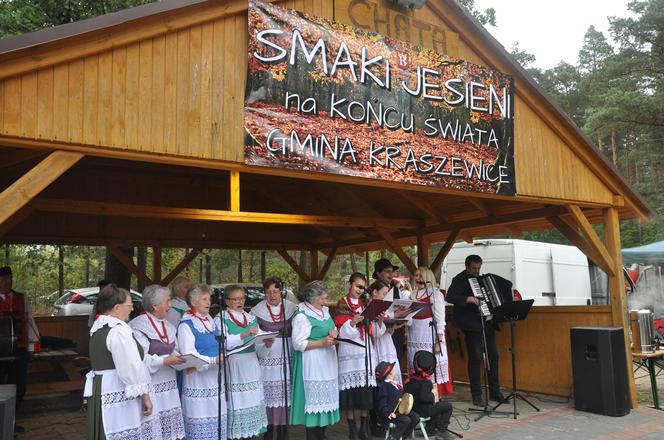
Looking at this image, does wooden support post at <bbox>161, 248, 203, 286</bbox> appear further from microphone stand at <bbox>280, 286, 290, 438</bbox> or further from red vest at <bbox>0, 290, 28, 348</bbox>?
microphone stand at <bbox>280, 286, 290, 438</bbox>

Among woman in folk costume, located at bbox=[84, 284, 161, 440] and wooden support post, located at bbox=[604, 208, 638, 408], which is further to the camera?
wooden support post, located at bbox=[604, 208, 638, 408]

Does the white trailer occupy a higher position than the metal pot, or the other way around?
the white trailer

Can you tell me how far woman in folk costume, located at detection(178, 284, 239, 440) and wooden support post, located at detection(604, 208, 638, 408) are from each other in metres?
5.69

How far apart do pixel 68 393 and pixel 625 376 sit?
8077 millimetres

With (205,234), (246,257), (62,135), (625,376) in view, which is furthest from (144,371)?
(246,257)

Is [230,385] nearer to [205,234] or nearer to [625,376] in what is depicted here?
[625,376]

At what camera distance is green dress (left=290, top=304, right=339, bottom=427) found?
5430 mm

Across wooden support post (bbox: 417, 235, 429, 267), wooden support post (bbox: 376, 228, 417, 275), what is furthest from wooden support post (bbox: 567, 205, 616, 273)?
wooden support post (bbox: 417, 235, 429, 267)

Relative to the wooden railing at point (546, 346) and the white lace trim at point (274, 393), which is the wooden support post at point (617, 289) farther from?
the white lace trim at point (274, 393)

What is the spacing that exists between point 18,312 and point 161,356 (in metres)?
3.31

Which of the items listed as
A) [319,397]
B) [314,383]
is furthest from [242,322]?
[319,397]

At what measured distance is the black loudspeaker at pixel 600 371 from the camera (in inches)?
286

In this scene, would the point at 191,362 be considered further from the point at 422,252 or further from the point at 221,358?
the point at 422,252

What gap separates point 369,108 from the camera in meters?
6.21
